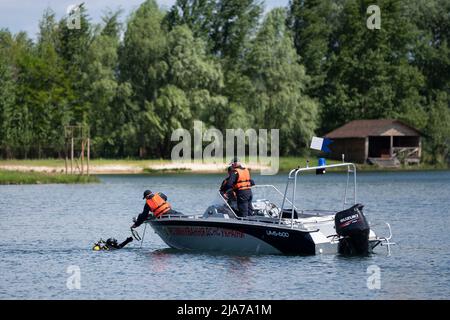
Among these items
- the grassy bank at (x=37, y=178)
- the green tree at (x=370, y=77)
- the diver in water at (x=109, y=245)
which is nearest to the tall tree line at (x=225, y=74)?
the green tree at (x=370, y=77)

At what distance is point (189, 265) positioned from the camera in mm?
25625

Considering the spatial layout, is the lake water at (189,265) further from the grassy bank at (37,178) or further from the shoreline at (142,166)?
the shoreline at (142,166)

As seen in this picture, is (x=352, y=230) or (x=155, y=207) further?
(x=155, y=207)

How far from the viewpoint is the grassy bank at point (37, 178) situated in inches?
2557

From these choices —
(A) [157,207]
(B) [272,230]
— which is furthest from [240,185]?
(A) [157,207]

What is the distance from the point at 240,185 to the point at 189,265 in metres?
2.48

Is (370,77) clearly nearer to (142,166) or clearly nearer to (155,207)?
(142,166)

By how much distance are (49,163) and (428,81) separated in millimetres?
43006

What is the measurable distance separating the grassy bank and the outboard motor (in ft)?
139

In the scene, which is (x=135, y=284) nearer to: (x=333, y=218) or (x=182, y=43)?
(x=333, y=218)

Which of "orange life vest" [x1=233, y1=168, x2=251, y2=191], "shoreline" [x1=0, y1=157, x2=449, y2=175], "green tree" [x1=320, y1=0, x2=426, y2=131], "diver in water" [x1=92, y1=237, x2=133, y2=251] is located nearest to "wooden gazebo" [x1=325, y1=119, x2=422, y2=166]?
"green tree" [x1=320, y1=0, x2=426, y2=131]

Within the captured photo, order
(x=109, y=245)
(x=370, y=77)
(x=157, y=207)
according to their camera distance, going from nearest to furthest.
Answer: (x=157, y=207), (x=109, y=245), (x=370, y=77)

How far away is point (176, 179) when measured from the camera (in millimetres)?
71812

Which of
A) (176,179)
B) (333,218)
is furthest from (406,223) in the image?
(176,179)
